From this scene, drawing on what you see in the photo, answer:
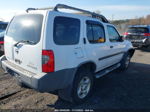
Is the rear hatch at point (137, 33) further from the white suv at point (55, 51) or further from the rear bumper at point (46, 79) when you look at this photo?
the rear bumper at point (46, 79)

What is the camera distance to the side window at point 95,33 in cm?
379

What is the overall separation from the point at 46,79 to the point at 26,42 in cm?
91

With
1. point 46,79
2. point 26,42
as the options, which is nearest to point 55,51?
point 46,79

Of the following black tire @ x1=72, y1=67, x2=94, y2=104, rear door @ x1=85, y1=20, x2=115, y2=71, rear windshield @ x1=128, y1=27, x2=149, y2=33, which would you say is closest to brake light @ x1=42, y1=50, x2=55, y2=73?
black tire @ x1=72, y1=67, x2=94, y2=104

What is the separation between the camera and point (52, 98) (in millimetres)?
3869

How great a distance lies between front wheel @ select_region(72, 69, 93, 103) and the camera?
344cm

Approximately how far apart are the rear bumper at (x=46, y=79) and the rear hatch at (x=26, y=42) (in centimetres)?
12

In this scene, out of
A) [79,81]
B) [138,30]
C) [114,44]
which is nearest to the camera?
[79,81]

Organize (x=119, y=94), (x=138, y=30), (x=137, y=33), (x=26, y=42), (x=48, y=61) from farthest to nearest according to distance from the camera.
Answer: (x=138, y=30) < (x=137, y=33) < (x=119, y=94) < (x=26, y=42) < (x=48, y=61)

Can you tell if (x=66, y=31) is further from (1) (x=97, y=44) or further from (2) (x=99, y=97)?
(2) (x=99, y=97)

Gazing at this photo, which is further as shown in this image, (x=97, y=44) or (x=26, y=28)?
(x=97, y=44)

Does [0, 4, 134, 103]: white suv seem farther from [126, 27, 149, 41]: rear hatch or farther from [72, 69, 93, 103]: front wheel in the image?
[126, 27, 149, 41]: rear hatch

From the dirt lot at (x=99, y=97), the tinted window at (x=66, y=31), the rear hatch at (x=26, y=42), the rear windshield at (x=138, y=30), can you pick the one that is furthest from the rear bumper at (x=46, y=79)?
the rear windshield at (x=138, y=30)

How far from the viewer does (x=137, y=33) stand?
1122 centimetres
